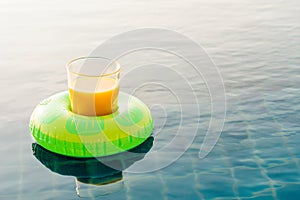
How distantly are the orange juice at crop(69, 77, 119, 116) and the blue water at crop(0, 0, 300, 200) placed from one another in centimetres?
90

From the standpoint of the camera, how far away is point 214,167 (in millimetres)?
6219

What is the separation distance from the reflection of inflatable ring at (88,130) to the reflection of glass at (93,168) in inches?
4.2

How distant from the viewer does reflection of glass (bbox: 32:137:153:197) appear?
587 centimetres

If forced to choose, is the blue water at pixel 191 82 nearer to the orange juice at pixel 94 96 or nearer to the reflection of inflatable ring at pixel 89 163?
the reflection of inflatable ring at pixel 89 163

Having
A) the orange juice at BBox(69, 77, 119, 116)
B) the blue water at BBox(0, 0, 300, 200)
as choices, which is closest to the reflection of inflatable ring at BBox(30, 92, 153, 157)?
the orange juice at BBox(69, 77, 119, 116)

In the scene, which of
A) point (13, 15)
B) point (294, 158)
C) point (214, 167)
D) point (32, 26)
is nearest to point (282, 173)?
point (294, 158)

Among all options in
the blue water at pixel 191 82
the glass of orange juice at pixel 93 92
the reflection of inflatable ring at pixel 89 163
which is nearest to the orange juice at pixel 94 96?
the glass of orange juice at pixel 93 92

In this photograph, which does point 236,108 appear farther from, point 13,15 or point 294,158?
point 13,15

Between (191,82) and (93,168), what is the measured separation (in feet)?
10.7

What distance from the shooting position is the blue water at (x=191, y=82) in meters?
5.93

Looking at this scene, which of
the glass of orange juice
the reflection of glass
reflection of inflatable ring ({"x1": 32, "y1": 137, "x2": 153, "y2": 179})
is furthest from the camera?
the glass of orange juice

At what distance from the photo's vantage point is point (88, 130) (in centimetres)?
624

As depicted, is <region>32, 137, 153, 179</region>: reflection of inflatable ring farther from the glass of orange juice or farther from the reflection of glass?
the glass of orange juice

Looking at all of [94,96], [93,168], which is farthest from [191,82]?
[93,168]
